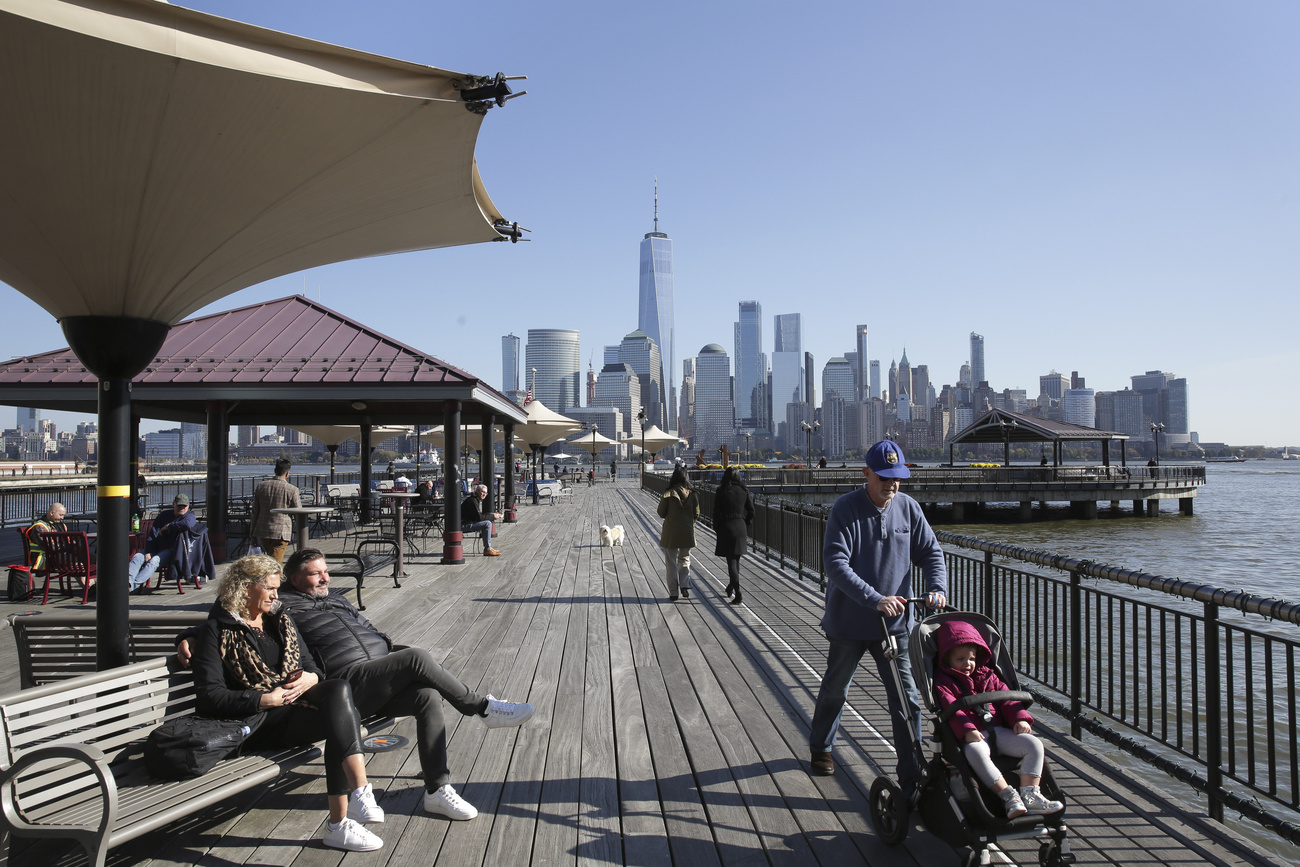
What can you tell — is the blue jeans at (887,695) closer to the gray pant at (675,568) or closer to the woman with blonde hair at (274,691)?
the woman with blonde hair at (274,691)

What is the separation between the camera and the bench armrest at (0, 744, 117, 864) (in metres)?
2.44

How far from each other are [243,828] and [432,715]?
873 mm

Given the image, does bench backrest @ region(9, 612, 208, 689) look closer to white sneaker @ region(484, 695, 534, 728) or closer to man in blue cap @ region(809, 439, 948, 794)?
white sneaker @ region(484, 695, 534, 728)

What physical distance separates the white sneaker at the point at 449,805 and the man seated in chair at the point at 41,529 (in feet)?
25.5

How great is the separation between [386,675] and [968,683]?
101 inches

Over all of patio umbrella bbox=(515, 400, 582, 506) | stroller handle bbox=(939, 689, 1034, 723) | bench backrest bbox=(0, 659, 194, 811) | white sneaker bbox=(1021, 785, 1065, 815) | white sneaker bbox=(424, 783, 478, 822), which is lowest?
white sneaker bbox=(424, 783, 478, 822)

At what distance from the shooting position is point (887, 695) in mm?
3521

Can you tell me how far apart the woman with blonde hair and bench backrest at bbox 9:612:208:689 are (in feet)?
1.75

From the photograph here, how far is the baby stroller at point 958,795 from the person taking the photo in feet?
8.35

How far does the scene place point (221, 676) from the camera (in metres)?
3.30

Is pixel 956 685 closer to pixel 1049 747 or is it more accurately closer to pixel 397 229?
pixel 1049 747

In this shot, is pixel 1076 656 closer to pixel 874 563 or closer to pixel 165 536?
pixel 874 563

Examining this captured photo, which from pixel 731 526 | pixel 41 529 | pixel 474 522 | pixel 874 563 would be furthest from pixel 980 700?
pixel 474 522

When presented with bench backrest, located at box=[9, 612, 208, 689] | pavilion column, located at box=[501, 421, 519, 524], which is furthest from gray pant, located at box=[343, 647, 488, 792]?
pavilion column, located at box=[501, 421, 519, 524]
